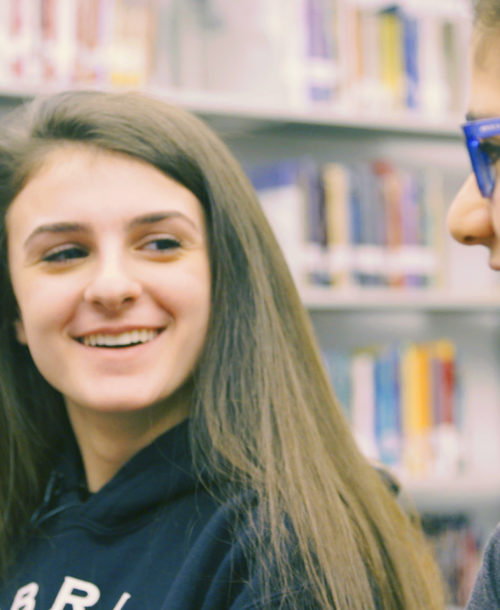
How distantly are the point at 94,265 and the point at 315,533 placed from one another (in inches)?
16.9

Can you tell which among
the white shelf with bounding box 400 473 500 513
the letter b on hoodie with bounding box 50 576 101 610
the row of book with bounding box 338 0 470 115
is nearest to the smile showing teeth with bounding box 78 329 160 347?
the letter b on hoodie with bounding box 50 576 101 610

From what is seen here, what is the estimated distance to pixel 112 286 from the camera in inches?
40.4

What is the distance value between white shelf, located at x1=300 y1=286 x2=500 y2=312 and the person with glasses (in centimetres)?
150

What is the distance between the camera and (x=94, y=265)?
3.50 ft

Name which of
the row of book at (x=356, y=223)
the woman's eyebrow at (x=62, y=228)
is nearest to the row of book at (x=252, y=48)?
the row of book at (x=356, y=223)

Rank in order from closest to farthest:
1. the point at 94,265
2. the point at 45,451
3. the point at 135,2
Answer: the point at 94,265 → the point at 45,451 → the point at 135,2

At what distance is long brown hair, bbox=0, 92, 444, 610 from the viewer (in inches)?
38.9

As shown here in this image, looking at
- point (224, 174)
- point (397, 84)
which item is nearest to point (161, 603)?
point (224, 174)

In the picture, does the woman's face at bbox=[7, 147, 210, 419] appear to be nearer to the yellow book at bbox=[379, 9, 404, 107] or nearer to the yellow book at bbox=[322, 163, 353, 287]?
the yellow book at bbox=[322, 163, 353, 287]

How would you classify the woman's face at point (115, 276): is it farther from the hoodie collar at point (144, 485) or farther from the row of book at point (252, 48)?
the row of book at point (252, 48)

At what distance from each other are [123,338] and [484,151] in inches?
21.5

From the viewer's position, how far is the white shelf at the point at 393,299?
2.31 m

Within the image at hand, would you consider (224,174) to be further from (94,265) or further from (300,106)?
(300,106)

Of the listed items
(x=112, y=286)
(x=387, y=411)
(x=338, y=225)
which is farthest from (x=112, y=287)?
(x=387, y=411)
